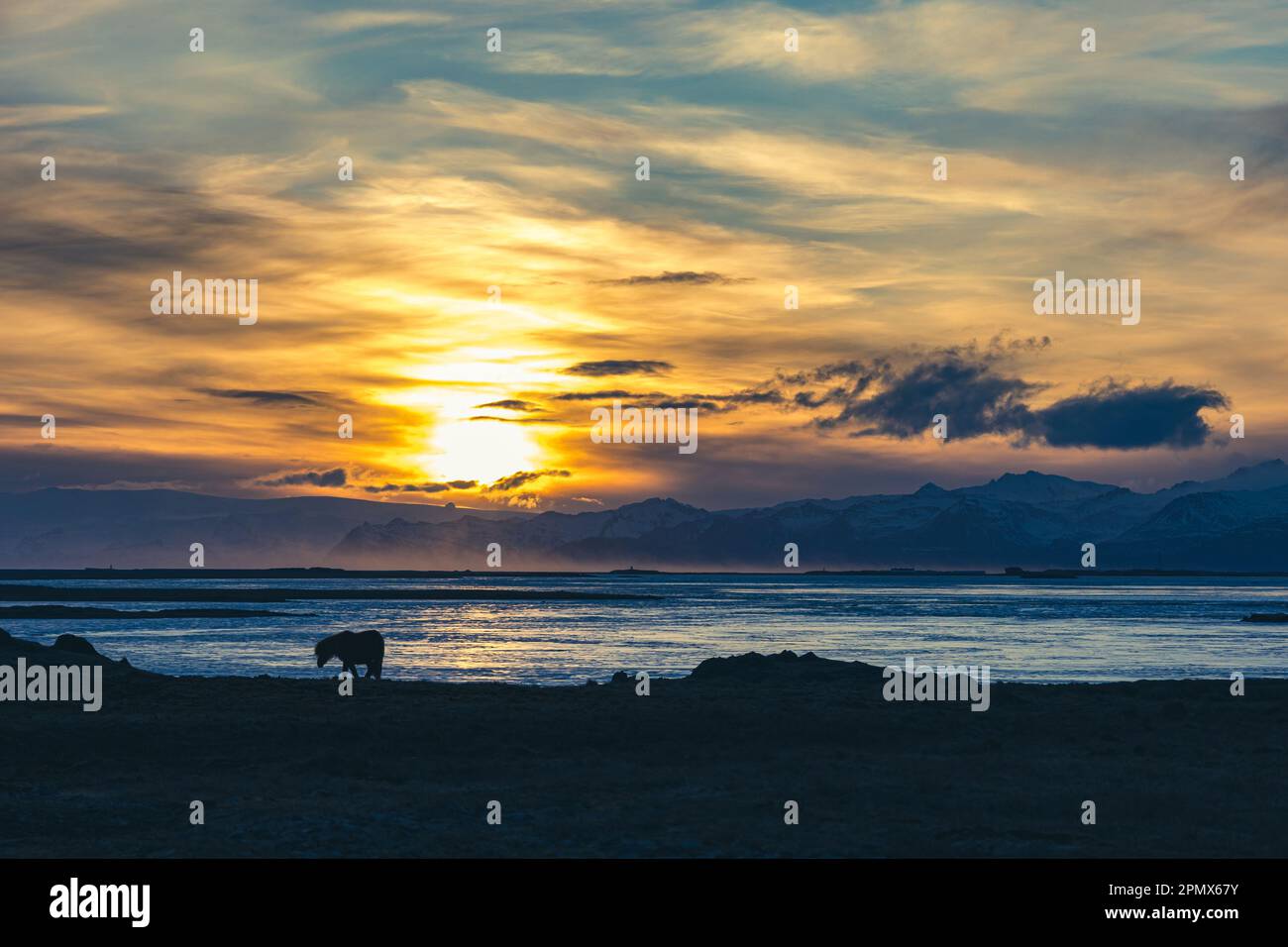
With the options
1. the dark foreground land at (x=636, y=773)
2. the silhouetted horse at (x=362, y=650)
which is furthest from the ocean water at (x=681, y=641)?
the dark foreground land at (x=636, y=773)

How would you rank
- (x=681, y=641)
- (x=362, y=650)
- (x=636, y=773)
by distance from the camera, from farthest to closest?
(x=681, y=641)
(x=362, y=650)
(x=636, y=773)

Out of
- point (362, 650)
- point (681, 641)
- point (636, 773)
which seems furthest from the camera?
point (681, 641)

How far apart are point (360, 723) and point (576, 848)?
12.1 metres

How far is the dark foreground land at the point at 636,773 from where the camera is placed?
17.4 metres

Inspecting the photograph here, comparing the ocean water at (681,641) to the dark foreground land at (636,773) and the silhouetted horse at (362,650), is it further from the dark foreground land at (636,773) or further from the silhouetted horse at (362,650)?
the dark foreground land at (636,773)

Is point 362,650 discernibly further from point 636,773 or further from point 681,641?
point 681,641

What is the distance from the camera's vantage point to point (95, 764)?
916 inches

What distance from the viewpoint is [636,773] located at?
2292cm

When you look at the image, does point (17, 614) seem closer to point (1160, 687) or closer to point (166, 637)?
point (166, 637)

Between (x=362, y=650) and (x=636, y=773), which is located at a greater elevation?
(x=362, y=650)

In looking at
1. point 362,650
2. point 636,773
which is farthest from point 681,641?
point 636,773

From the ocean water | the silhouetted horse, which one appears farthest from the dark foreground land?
the ocean water

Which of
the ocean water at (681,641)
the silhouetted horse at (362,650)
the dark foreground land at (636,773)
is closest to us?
the dark foreground land at (636,773)
